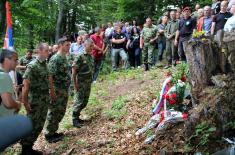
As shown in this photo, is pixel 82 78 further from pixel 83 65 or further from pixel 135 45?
pixel 135 45

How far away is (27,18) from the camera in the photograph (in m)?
21.3

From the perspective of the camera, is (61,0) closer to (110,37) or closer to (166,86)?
(110,37)

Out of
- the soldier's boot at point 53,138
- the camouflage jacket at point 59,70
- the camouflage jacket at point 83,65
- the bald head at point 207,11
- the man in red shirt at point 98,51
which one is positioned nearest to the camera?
the camouflage jacket at point 59,70

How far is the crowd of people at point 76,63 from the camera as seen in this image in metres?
6.48

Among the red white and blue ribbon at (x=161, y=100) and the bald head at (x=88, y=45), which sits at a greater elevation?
the bald head at (x=88, y=45)

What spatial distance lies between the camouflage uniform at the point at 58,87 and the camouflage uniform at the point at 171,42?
20.1ft

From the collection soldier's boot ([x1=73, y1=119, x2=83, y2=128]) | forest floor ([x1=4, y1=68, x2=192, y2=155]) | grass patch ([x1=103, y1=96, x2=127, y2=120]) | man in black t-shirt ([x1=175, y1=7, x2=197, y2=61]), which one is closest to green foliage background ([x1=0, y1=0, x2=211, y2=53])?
man in black t-shirt ([x1=175, y1=7, x2=197, y2=61])

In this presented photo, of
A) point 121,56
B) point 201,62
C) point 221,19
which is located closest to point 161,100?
point 201,62

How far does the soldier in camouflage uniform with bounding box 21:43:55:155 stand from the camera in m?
6.63

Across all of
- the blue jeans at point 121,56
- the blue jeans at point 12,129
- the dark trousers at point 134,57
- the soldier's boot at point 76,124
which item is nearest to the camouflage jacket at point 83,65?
the soldier's boot at point 76,124

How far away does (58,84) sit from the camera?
7.69m

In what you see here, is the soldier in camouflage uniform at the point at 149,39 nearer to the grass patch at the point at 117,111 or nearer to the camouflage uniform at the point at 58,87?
the grass patch at the point at 117,111

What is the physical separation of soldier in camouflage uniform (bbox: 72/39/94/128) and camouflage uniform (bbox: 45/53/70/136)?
0.79 meters

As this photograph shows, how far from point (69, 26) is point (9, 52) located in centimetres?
2216
